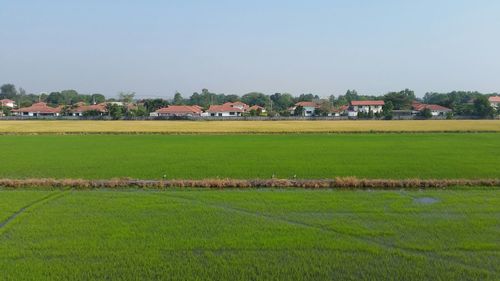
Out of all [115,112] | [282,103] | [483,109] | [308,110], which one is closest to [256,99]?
[282,103]

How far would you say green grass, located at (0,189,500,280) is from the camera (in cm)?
700

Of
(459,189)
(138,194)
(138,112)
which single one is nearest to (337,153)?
(459,189)

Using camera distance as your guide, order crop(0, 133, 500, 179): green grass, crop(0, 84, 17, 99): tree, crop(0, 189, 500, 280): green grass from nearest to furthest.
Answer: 1. crop(0, 189, 500, 280): green grass
2. crop(0, 133, 500, 179): green grass
3. crop(0, 84, 17, 99): tree

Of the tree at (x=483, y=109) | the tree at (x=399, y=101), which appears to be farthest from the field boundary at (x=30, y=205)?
the tree at (x=399, y=101)

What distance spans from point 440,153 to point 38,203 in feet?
70.4

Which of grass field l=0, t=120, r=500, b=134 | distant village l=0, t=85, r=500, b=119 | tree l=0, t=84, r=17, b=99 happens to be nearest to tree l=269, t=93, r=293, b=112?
distant village l=0, t=85, r=500, b=119

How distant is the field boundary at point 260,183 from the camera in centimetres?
1470

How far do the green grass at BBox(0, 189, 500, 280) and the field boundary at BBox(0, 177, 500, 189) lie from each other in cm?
146

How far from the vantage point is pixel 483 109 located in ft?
263

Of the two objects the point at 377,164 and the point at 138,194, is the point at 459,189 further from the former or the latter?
the point at 138,194

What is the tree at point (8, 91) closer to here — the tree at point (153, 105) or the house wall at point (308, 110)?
the tree at point (153, 105)

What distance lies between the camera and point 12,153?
24297 mm

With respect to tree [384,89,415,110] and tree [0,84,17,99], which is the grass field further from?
tree [0,84,17,99]

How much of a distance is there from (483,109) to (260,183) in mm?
80427
